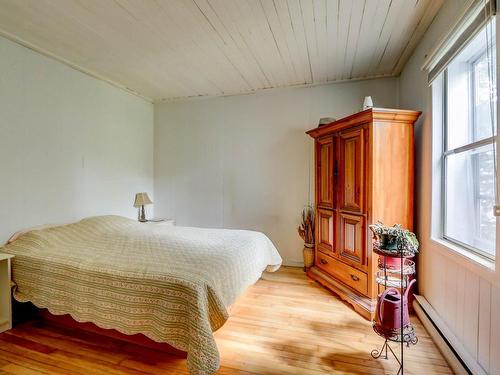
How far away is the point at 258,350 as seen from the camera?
1831mm

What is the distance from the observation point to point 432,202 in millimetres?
2131

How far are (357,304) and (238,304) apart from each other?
108 cm

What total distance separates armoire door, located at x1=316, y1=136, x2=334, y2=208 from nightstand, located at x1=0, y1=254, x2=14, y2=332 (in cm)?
290

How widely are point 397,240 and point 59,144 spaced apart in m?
3.25

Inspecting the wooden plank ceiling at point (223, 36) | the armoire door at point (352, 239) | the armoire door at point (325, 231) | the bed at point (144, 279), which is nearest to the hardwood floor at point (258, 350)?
the bed at point (144, 279)

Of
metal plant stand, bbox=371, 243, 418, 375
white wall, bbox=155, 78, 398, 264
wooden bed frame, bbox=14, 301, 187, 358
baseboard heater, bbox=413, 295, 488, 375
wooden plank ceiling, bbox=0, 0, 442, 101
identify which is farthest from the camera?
white wall, bbox=155, 78, 398, 264

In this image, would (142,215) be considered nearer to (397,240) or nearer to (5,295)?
(5,295)

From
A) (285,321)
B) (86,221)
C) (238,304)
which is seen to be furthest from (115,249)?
(285,321)

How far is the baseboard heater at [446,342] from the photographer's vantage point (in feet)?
4.83

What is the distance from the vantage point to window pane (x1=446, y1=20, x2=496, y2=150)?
155 cm

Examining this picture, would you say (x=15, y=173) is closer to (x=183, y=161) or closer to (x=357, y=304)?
(x=183, y=161)

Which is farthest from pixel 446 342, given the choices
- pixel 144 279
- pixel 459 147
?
pixel 144 279

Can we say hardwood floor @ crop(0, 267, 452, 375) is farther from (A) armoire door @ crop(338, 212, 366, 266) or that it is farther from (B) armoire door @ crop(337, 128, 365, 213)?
(B) armoire door @ crop(337, 128, 365, 213)

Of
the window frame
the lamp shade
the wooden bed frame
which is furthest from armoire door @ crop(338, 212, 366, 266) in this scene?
the lamp shade
